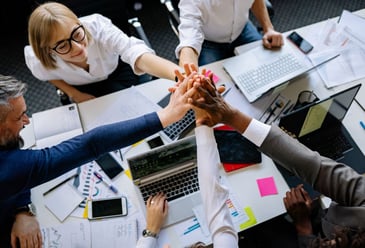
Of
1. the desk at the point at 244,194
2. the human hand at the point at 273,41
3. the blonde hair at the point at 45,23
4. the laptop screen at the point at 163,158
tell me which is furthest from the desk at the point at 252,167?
the blonde hair at the point at 45,23

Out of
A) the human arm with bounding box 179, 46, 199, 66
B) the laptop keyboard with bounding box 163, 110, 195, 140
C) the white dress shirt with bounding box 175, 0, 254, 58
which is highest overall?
the white dress shirt with bounding box 175, 0, 254, 58

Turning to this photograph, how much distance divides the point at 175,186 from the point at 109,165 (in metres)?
0.31

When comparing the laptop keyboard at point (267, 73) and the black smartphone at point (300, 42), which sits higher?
the black smartphone at point (300, 42)

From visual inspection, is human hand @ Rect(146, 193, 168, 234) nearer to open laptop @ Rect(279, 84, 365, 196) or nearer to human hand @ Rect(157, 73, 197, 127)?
human hand @ Rect(157, 73, 197, 127)

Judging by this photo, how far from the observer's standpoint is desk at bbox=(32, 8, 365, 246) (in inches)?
60.1

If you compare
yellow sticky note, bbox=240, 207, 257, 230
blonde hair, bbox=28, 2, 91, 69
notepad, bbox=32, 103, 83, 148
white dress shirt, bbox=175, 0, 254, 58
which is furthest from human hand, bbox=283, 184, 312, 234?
blonde hair, bbox=28, 2, 91, 69

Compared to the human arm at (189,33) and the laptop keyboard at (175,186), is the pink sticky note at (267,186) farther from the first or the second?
the human arm at (189,33)

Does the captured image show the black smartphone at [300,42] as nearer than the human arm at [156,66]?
No

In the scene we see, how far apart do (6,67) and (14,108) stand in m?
1.69

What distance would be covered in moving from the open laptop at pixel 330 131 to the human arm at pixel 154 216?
565mm

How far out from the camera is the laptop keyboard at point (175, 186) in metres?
1.56

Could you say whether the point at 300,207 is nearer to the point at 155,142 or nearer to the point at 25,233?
the point at 155,142

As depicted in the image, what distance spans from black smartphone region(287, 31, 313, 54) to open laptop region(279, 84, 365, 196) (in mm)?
434

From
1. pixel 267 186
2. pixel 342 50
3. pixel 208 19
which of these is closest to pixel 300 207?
pixel 267 186
